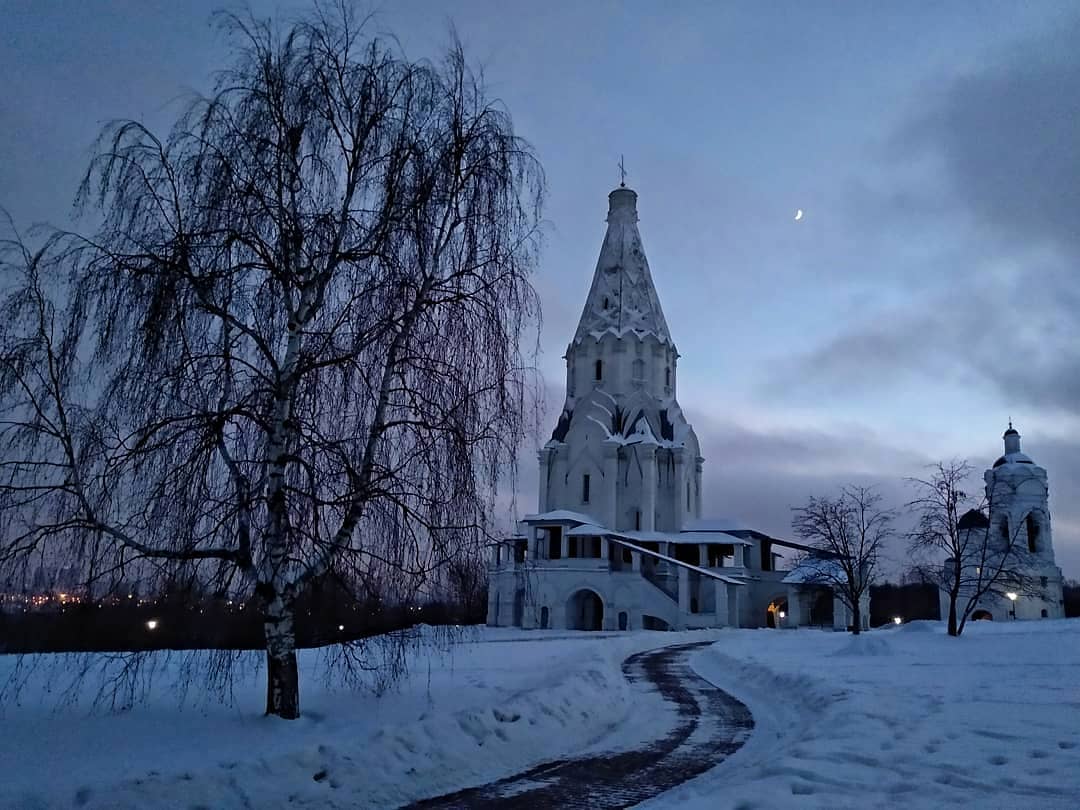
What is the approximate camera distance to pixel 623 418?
55.9 meters

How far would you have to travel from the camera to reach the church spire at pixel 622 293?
57.1 metres

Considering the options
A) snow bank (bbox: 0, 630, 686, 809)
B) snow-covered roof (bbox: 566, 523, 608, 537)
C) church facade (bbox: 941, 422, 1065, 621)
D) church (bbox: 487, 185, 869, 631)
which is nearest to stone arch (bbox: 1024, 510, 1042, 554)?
church facade (bbox: 941, 422, 1065, 621)

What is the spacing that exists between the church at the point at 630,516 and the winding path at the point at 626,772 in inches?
1286

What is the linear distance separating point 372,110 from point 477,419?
411 centimetres

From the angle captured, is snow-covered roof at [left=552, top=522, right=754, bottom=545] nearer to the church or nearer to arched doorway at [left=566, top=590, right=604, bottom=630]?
the church

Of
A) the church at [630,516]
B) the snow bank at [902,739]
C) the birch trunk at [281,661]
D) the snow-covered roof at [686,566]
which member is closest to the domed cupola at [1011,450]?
the church at [630,516]

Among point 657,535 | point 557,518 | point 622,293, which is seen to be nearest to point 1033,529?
point 657,535

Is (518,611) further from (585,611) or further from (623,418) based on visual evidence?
(623,418)

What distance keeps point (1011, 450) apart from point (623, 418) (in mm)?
28144

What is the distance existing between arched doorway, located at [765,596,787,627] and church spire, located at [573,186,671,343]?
63.9 ft

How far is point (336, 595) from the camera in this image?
887 centimetres

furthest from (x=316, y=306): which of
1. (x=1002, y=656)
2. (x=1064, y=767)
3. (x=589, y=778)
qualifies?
(x=1002, y=656)

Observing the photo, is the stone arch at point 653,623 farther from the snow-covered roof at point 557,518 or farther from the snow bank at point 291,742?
the snow bank at point 291,742

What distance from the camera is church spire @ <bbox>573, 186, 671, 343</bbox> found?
57.1m
